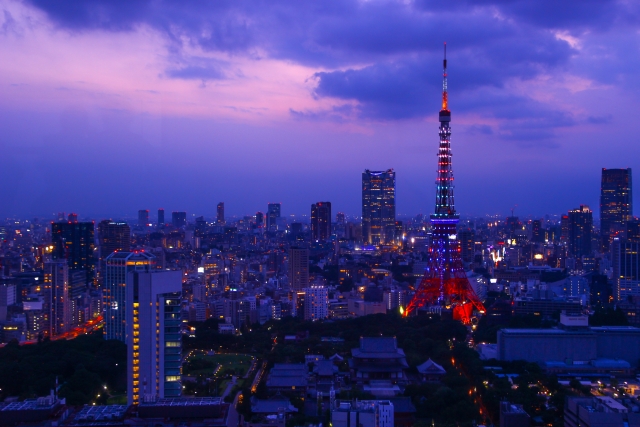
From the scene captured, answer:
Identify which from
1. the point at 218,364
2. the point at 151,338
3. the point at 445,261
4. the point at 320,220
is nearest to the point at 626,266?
the point at 445,261

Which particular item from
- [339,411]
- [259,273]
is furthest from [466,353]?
[259,273]

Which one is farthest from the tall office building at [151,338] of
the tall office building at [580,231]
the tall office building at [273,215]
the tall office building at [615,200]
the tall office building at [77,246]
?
the tall office building at [273,215]

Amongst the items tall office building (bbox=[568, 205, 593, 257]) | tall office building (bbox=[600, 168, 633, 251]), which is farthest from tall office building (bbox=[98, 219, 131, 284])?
tall office building (bbox=[600, 168, 633, 251])

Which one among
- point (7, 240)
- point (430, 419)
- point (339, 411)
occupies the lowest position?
point (430, 419)

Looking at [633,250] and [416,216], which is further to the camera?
[416,216]

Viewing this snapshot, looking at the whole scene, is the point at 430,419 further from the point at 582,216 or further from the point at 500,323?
the point at 582,216

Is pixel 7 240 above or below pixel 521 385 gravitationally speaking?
above
